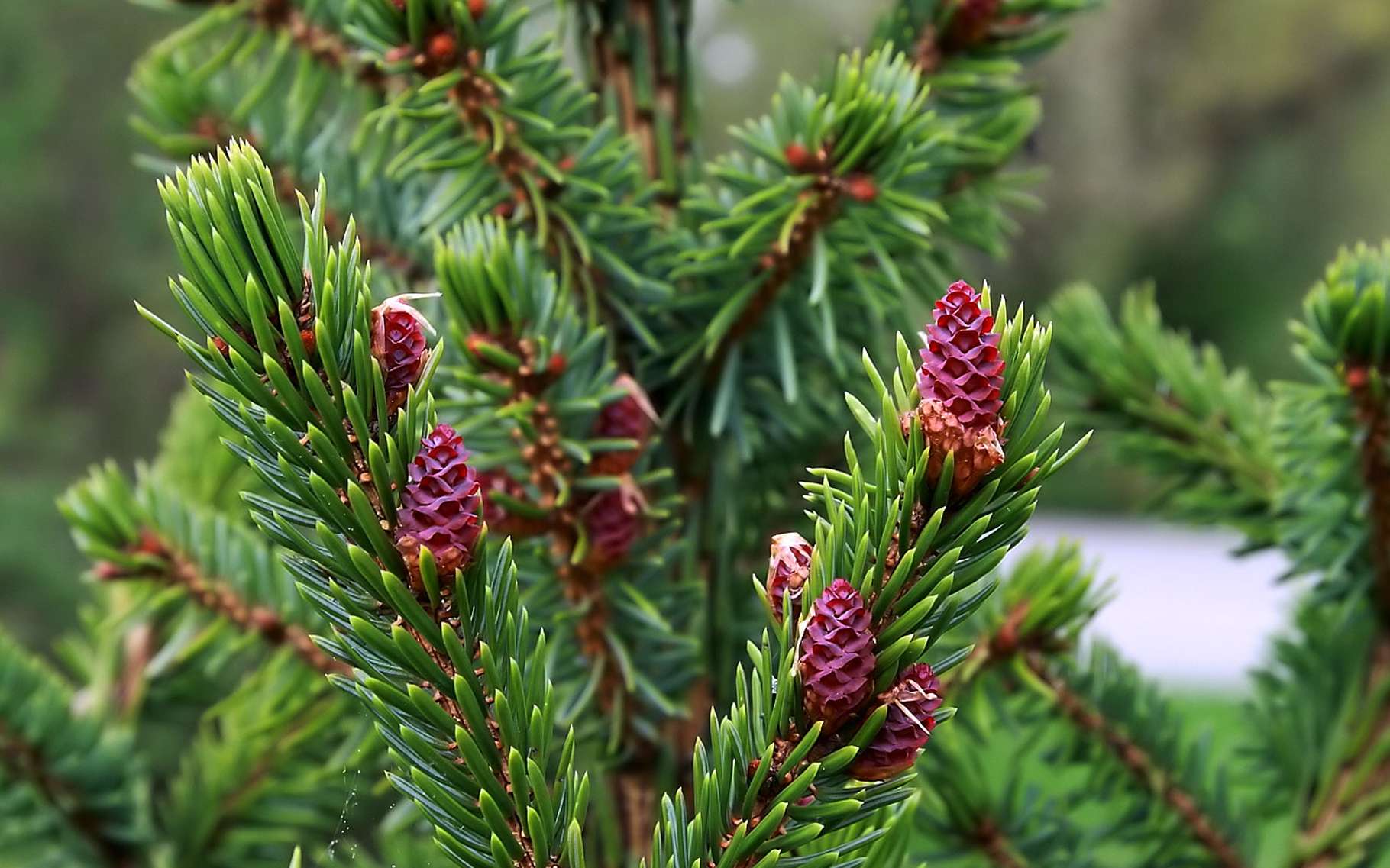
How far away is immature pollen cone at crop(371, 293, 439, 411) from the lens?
223mm

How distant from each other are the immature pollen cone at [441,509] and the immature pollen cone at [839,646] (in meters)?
0.06

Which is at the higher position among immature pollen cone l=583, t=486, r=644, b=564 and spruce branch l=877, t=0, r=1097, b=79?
spruce branch l=877, t=0, r=1097, b=79

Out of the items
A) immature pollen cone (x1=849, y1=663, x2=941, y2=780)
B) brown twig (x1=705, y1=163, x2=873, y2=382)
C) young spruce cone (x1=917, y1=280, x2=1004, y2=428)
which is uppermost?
brown twig (x1=705, y1=163, x2=873, y2=382)

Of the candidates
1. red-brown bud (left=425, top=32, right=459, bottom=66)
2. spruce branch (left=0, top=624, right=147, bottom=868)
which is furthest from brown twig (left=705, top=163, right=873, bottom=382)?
spruce branch (left=0, top=624, right=147, bottom=868)

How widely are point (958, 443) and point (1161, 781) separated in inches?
12.5

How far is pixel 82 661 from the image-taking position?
0.63 meters

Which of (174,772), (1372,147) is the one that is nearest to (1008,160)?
(174,772)

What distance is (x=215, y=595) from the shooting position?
0.46 metres

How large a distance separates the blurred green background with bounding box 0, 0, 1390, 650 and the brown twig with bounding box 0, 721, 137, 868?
169 centimetres

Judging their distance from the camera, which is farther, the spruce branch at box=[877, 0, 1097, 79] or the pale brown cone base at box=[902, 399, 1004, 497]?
the spruce branch at box=[877, 0, 1097, 79]

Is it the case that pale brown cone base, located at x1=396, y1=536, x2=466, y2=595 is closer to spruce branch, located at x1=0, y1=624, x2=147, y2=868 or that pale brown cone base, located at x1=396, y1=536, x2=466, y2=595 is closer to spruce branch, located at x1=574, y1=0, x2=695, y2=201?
spruce branch, located at x1=574, y1=0, x2=695, y2=201

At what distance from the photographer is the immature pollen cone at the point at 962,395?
0.21 meters

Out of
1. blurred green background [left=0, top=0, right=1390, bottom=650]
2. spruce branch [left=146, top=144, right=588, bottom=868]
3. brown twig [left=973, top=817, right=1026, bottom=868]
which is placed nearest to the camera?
spruce branch [left=146, top=144, right=588, bottom=868]

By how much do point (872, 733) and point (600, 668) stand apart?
0.59 ft
